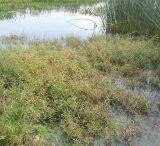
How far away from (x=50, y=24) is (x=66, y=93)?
6888 mm

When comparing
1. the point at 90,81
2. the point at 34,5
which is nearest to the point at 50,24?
the point at 34,5

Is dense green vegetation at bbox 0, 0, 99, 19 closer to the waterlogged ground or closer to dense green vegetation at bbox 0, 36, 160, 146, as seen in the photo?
the waterlogged ground

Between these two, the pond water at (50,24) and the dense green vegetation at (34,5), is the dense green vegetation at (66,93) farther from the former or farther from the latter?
the dense green vegetation at (34,5)

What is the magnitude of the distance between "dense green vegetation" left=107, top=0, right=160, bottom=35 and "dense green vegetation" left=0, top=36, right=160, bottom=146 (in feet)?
3.65

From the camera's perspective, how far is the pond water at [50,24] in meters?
10.9

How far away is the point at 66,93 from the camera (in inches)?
227

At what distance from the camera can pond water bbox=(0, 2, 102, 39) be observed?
35.7 ft

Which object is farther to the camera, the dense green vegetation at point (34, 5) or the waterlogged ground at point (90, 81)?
the dense green vegetation at point (34, 5)

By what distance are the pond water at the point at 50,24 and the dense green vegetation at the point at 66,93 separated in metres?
2.75

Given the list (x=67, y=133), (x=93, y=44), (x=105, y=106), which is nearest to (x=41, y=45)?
(x=93, y=44)

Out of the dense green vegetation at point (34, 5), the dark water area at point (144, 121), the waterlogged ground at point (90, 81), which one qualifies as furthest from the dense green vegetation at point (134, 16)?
the dense green vegetation at point (34, 5)

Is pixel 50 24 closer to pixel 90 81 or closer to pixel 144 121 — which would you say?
pixel 90 81

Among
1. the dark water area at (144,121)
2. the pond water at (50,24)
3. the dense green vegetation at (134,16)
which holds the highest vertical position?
the dense green vegetation at (134,16)

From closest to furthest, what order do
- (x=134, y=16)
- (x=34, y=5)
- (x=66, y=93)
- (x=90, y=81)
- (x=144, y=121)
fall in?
(x=144, y=121) < (x=66, y=93) < (x=90, y=81) < (x=134, y=16) < (x=34, y=5)
